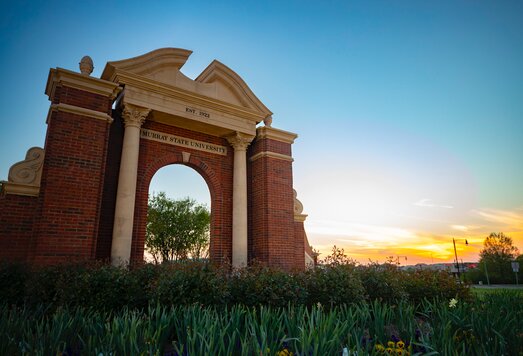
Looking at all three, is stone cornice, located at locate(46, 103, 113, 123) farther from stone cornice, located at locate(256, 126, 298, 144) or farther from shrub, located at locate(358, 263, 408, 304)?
shrub, located at locate(358, 263, 408, 304)

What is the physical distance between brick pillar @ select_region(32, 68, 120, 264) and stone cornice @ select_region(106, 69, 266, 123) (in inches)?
23.3

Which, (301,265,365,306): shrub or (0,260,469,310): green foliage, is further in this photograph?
(301,265,365,306): shrub

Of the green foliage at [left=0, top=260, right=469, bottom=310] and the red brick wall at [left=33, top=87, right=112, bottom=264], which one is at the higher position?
the red brick wall at [left=33, top=87, right=112, bottom=264]

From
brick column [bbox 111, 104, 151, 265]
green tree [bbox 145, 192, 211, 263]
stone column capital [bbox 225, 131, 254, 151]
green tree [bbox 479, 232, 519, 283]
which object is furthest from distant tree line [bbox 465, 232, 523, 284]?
brick column [bbox 111, 104, 151, 265]

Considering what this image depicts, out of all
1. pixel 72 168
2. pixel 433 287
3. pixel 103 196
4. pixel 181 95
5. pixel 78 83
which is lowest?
pixel 433 287

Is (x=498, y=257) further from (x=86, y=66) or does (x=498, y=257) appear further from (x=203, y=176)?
(x=86, y=66)

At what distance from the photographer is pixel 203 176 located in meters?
11.8

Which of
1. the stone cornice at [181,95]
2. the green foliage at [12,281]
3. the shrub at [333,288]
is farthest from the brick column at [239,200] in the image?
the green foliage at [12,281]

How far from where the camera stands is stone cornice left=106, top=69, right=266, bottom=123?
383 inches

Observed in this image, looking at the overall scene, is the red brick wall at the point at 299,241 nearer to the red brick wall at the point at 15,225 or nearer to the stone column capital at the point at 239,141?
the stone column capital at the point at 239,141

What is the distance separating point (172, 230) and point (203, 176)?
69.2 feet

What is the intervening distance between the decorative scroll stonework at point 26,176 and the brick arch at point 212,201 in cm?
263

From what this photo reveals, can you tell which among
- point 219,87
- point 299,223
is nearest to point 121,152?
point 219,87

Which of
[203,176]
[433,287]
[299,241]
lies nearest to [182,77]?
[203,176]
